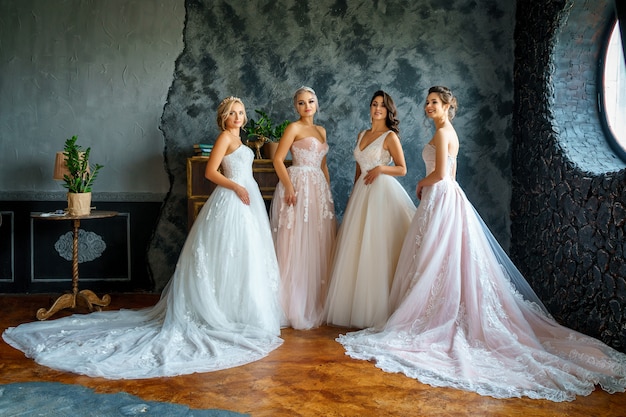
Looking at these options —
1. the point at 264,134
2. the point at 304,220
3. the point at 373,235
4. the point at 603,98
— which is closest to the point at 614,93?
the point at 603,98

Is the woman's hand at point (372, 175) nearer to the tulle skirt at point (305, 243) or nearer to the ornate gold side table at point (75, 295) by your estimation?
the tulle skirt at point (305, 243)

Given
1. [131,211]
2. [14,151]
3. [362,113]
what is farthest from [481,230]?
[14,151]

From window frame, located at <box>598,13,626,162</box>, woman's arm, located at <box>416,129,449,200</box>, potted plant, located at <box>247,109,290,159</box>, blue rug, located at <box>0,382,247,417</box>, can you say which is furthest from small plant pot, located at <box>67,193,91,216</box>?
window frame, located at <box>598,13,626,162</box>

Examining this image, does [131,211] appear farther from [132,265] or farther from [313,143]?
[313,143]

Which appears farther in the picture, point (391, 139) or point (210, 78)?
point (210, 78)

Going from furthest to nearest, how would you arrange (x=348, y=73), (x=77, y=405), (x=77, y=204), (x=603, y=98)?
(x=348, y=73), (x=77, y=204), (x=603, y=98), (x=77, y=405)

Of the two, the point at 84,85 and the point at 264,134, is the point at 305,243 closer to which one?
the point at 264,134

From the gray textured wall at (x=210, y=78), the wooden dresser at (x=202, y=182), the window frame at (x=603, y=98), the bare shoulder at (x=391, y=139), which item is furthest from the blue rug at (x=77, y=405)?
the window frame at (x=603, y=98)

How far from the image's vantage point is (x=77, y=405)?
3.00 meters

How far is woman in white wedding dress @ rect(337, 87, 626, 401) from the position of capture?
134 inches

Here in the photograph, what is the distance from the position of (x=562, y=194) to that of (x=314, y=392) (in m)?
2.90

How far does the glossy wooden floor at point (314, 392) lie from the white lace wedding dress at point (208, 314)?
21cm

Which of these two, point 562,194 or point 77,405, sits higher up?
point 562,194

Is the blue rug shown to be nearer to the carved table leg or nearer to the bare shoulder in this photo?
the carved table leg
